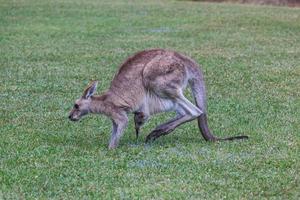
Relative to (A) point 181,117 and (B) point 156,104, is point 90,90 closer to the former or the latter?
(B) point 156,104

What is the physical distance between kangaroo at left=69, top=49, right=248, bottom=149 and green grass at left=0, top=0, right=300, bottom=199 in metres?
0.24

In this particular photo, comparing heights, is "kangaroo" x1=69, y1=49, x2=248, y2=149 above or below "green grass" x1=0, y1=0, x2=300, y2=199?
above

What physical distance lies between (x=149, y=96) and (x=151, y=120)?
157 centimetres

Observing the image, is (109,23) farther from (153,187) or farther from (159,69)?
(153,187)

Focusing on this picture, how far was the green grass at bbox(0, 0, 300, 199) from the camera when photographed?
7.17 metres

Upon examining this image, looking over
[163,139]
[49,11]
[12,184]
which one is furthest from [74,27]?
[12,184]

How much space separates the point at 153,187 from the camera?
7012 mm

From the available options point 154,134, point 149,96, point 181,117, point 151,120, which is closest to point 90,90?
point 149,96

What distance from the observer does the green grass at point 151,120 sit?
717cm

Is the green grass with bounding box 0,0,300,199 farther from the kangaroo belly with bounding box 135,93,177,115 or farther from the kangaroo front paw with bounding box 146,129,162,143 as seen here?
the kangaroo belly with bounding box 135,93,177,115

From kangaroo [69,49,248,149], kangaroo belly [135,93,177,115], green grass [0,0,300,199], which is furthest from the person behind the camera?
kangaroo belly [135,93,177,115]

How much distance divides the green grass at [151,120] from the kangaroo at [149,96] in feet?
0.79

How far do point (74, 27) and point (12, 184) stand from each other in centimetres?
1528

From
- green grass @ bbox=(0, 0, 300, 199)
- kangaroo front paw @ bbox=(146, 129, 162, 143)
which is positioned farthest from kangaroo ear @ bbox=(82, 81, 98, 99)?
kangaroo front paw @ bbox=(146, 129, 162, 143)
